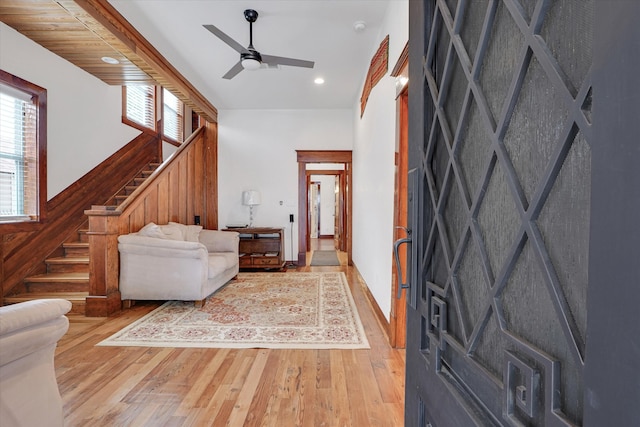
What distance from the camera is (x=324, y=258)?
23.2 ft

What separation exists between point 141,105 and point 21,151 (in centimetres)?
254

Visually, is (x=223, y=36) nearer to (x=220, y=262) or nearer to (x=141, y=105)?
(x=220, y=262)

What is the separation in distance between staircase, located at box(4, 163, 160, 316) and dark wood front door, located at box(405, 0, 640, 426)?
383 centimetres

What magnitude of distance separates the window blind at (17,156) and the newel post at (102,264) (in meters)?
0.83

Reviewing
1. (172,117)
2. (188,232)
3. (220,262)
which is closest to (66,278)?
(188,232)

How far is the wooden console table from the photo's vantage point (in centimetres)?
548

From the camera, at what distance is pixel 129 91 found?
5.23m

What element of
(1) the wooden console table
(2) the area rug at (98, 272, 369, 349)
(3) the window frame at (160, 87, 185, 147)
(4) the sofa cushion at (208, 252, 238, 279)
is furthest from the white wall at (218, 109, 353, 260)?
(2) the area rug at (98, 272, 369, 349)

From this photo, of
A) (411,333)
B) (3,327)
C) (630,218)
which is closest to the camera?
(630,218)

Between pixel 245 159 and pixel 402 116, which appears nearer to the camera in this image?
pixel 402 116

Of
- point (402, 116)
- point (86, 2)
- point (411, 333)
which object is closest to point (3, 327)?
point (411, 333)

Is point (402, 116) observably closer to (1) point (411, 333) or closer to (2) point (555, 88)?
(1) point (411, 333)

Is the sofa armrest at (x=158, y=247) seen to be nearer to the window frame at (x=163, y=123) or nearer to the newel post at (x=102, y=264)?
the newel post at (x=102, y=264)

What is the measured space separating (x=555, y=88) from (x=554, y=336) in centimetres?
34
